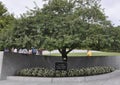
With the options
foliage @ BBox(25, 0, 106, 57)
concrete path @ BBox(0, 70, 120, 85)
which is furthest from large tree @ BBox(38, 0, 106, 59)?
concrete path @ BBox(0, 70, 120, 85)

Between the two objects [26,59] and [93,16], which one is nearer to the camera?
[93,16]

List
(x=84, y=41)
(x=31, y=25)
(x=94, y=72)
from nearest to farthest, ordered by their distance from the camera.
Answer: (x=84, y=41)
(x=31, y=25)
(x=94, y=72)

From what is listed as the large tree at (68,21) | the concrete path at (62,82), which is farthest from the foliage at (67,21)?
the concrete path at (62,82)

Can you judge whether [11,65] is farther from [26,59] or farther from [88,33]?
[88,33]

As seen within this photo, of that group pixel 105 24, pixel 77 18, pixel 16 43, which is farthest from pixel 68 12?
pixel 16 43

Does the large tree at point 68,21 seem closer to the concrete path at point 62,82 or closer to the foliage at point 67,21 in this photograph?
the foliage at point 67,21

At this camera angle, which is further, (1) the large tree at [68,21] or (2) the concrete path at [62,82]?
(1) the large tree at [68,21]

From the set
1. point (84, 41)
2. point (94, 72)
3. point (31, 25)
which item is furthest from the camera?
point (94, 72)

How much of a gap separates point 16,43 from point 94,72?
170 inches

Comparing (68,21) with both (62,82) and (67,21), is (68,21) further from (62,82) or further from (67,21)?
(62,82)

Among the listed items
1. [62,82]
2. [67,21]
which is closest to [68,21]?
→ [67,21]

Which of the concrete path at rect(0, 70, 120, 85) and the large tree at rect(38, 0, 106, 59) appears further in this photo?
the large tree at rect(38, 0, 106, 59)

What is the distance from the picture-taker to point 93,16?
42.0ft

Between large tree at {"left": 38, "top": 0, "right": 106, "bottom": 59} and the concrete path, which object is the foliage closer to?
large tree at {"left": 38, "top": 0, "right": 106, "bottom": 59}
